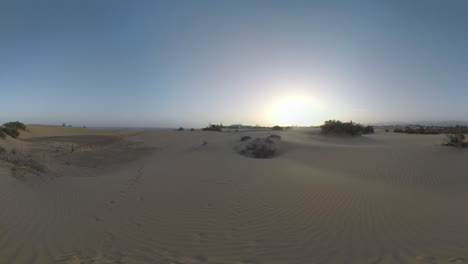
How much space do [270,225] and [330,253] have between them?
1.05 meters

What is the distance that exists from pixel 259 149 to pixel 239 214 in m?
5.93

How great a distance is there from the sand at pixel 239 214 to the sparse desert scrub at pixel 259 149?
1964 mm

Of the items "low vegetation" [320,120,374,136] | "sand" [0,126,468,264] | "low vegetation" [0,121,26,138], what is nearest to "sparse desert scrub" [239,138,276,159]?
"sand" [0,126,468,264]

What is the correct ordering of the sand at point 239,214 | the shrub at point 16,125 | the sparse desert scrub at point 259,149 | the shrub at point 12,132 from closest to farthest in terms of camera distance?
the sand at point 239,214 → the sparse desert scrub at point 259,149 → the shrub at point 12,132 → the shrub at point 16,125

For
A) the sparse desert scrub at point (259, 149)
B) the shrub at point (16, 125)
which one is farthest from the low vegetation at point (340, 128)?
the shrub at point (16, 125)

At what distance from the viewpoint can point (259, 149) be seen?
1002cm

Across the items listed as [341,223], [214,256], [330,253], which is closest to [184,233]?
[214,256]

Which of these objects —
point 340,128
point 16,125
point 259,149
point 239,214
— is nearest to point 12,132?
point 16,125

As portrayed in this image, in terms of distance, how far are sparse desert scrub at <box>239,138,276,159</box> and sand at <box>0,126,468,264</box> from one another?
196 centimetres

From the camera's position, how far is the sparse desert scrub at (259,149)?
32.1ft

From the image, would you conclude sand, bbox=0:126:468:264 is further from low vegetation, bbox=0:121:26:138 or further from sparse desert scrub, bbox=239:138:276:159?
low vegetation, bbox=0:121:26:138

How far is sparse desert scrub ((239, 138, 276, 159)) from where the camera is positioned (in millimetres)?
9789

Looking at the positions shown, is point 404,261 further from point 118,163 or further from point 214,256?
point 118,163

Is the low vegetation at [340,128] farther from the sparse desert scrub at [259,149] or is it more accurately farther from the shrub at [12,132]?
the shrub at [12,132]
